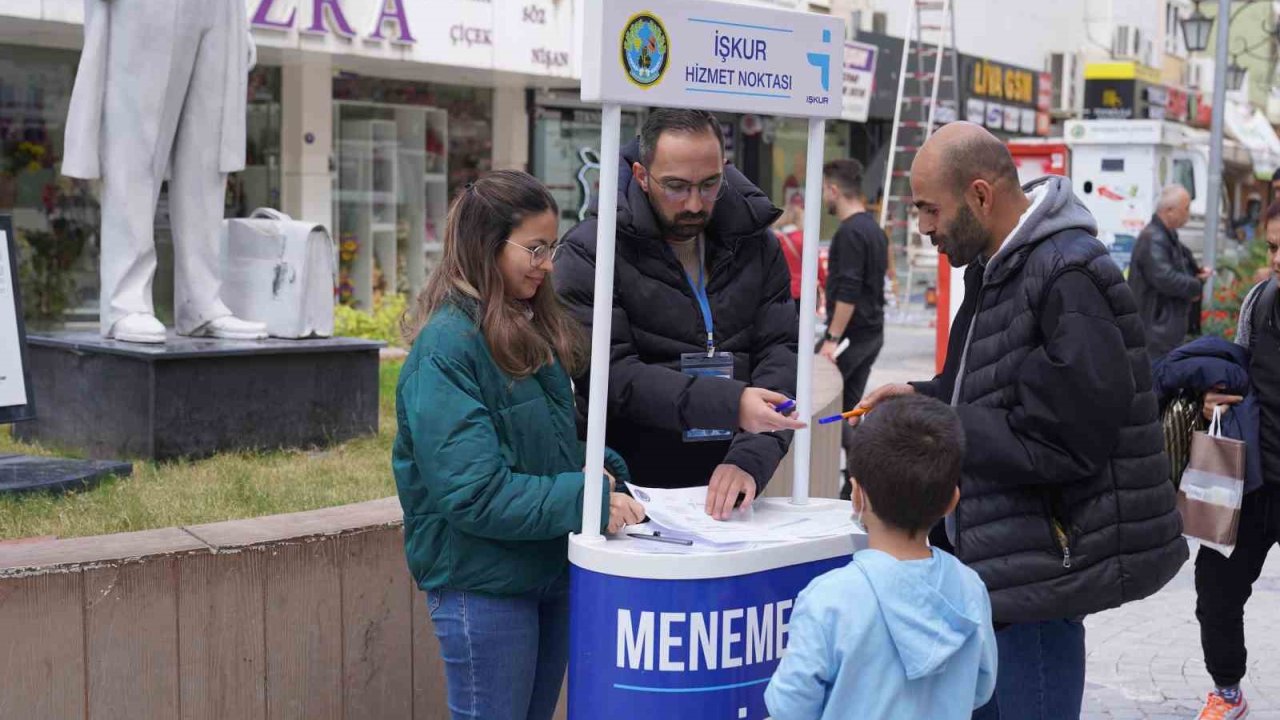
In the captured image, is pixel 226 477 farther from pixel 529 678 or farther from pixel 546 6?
pixel 546 6

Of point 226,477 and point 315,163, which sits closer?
point 226,477

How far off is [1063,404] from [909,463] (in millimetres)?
514

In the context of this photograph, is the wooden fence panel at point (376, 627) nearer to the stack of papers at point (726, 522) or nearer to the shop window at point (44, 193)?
the stack of papers at point (726, 522)

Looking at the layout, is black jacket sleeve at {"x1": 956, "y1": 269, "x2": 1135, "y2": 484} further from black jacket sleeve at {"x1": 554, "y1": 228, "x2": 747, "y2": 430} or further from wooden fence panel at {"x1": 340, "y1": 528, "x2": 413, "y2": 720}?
wooden fence panel at {"x1": 340, "y1": 528, "x2": 413, "y2": 720}

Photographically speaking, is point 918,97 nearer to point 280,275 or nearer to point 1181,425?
point 280,275

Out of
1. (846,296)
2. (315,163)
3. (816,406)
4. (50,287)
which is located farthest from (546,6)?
(816,406)

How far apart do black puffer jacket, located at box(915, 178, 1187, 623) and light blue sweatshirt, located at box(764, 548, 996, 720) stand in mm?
490

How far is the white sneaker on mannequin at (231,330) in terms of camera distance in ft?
21.9

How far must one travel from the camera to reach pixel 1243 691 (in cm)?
564

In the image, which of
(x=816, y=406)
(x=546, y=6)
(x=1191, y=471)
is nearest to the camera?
(x=1191, y=471)

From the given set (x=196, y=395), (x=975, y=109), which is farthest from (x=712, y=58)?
(x=975, y=109)

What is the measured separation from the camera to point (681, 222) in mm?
3365

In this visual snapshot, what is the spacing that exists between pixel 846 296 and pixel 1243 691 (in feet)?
13.1

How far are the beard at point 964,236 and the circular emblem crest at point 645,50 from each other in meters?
0.72
